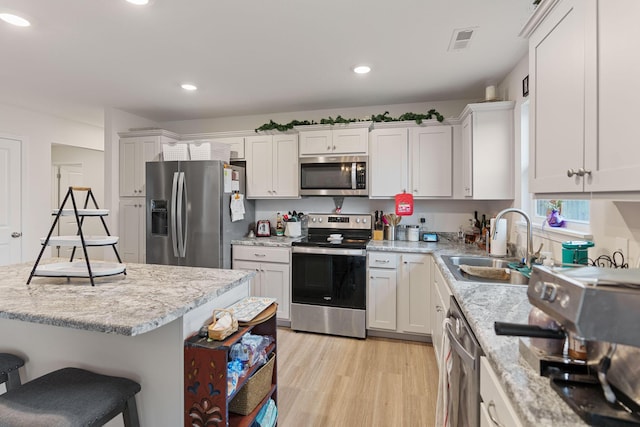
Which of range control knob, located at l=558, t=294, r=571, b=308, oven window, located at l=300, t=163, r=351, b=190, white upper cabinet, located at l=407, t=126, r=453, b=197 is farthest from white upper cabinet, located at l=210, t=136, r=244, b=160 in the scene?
range control knob, located at l=558, t=294, r=571, b=308

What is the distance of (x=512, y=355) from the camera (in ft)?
3.02

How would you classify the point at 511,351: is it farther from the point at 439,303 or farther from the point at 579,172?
the point at 439,303

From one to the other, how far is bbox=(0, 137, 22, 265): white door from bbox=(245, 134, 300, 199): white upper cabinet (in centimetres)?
283

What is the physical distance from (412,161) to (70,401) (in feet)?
10.0

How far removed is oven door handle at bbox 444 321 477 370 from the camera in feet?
3.79

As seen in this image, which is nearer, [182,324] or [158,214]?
[182,324]

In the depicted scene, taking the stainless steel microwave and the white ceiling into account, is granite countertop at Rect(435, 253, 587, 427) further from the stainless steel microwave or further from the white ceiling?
the stainless steel microwave

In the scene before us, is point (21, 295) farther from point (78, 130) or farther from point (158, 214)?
point (78, 130)

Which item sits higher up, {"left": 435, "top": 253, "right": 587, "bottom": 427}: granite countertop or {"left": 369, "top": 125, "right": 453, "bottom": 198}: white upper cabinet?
{"left": 369, "top": 125, "right": 453, "bottom": 198}: white upper cabinet

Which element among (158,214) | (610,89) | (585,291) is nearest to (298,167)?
(158,214)

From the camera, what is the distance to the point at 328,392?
2.26m

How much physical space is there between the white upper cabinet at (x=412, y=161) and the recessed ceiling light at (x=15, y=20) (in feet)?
9.10

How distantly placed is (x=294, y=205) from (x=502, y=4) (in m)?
2.75

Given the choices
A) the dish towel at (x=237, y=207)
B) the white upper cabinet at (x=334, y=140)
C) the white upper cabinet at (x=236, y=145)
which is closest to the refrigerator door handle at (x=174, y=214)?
the dish towel at (x=237, y=207)
